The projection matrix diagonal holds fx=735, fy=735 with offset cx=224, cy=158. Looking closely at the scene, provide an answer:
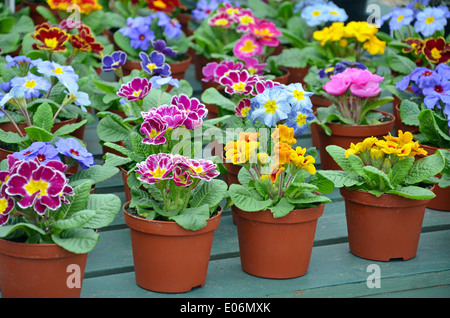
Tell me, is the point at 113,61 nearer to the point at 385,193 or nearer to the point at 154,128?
the point at 154,128

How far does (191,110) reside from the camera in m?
2.35

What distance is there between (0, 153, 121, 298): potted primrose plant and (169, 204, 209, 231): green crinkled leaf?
0.18m

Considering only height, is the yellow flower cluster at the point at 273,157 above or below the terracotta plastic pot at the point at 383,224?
above

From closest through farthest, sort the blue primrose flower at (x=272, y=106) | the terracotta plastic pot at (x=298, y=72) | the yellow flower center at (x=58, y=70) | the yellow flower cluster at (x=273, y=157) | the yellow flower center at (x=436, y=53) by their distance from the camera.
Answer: the yellow flower cluster at (x=273, y=157) → the blue primrose flower at (x=272, y=106) → the yellow flower center at (x=58, y=70) → the yellow flower center at (x=436, y=53) → the terracotta plastic pot at (x=298, y=72)

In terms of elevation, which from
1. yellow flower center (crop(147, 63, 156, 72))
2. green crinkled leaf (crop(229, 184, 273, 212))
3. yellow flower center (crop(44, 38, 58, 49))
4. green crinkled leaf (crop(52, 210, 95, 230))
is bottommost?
green crinkled leaf (crop(229, 184, 273, 212))

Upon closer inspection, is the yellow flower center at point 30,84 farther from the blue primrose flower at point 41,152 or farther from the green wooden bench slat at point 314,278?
the green wooden bench slat at point 314,278

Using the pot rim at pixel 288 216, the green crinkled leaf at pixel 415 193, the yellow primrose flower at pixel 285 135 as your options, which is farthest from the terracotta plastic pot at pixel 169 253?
the green crinkled leaf at pixel 415 193

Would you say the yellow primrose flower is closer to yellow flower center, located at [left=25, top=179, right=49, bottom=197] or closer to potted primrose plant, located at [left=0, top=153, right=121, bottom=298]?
potted primrose plant, located at [left=0, top=153, right=121, bottom=298]

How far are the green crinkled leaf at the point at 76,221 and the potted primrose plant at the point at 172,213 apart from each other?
19 cm

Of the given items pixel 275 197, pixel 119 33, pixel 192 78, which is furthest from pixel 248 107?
pixel 192 78

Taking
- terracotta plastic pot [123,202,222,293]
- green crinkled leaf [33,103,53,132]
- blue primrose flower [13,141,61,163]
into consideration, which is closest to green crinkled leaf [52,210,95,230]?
terracotta plastic pot [123,202,222,293]

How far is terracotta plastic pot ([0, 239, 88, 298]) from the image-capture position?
1908 millimetres

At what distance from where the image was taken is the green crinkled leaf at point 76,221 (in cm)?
191

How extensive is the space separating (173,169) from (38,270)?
0.45 meters
